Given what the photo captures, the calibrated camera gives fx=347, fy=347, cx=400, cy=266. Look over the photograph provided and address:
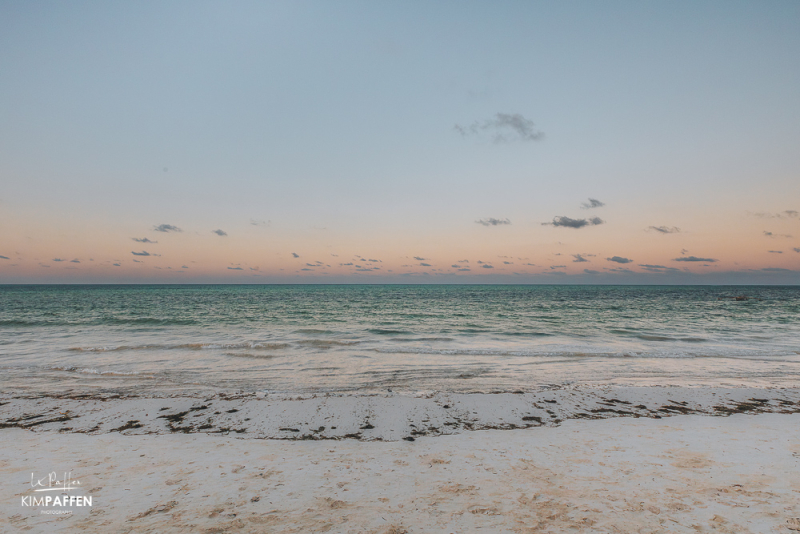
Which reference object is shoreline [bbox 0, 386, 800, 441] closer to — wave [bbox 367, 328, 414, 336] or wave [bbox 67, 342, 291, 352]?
wave [bbox 67, 342, 291, 352]

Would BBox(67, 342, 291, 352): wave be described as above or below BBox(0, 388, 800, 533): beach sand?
below

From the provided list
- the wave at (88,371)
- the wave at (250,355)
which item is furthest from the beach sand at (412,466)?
the wave at (250,355)

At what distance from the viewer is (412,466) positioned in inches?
212

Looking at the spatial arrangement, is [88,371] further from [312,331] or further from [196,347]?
[312,331]

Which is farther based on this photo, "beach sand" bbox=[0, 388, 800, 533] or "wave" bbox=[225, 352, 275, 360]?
"wave" bbox=[225, 352, 275, 360]

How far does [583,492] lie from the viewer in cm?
462

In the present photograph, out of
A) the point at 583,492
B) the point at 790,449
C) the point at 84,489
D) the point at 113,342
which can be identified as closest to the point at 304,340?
the point at 113,342

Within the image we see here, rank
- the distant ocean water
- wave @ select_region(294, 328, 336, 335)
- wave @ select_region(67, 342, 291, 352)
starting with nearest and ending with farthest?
the distant ocean water
wave @ select_region(67, 342, 291, 352)
wave @ select_region(294, 328, 336, 335)

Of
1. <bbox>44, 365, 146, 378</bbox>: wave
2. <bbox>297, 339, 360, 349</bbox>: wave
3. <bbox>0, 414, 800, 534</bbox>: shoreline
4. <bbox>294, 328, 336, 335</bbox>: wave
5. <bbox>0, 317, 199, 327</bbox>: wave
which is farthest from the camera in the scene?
<bbox>0, 317, 199, 327</bbox>: wave

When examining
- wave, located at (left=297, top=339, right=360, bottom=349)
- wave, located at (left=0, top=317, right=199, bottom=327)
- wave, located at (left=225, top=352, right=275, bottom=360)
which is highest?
wave, located at (left=225, top=352, right=275, bottom=360)

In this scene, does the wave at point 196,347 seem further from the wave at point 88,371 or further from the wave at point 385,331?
→ the wave at point 385,331

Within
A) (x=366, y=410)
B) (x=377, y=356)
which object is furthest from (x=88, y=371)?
(x=366, y=410)

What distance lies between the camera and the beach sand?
4.04 m
